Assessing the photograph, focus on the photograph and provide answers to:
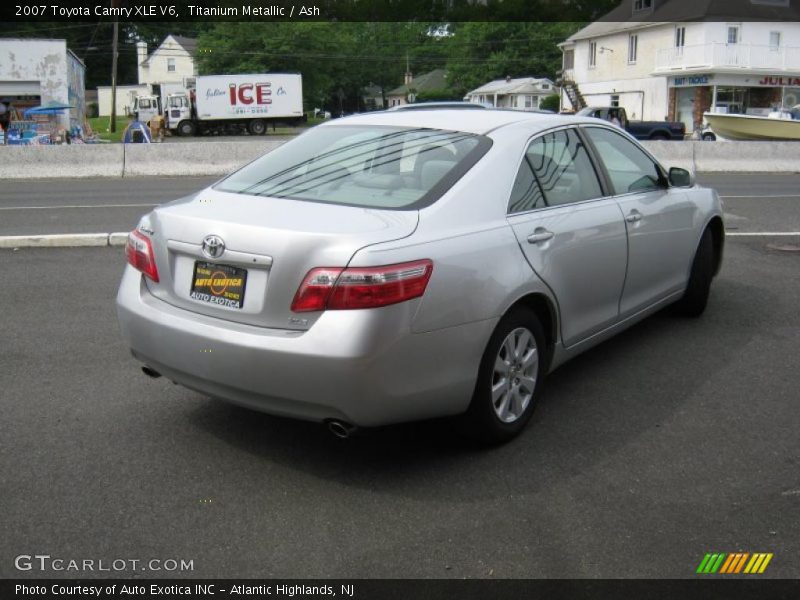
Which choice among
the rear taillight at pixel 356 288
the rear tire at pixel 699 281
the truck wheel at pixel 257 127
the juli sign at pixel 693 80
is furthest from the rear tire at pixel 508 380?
the truck wheel at pixel 257 127

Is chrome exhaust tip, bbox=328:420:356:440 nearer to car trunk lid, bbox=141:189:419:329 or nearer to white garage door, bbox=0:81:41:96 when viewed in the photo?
car trunk lid, bbox=141:189:419:329

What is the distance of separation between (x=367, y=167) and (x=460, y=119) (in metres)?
0.71

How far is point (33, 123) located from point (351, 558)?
39101mm

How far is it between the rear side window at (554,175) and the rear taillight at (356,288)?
3.19 feet

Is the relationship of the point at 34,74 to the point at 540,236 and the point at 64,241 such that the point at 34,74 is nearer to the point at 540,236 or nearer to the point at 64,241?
the point at 64,241

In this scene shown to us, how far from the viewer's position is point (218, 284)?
3898mm

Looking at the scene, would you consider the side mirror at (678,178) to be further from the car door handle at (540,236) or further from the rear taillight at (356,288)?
the rear taillight at (356,288)

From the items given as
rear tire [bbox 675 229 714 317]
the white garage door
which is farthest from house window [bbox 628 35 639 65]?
rear tire [bbox 675 229 714 317]

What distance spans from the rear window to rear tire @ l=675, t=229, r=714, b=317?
8.63ft

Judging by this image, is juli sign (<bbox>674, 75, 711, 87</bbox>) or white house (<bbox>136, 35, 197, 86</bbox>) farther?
white house (<bbox>136, 35, 197, 86</bbox>)

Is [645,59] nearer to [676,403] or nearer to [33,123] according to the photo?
[33,123]

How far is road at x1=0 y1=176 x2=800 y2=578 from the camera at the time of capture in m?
3.36

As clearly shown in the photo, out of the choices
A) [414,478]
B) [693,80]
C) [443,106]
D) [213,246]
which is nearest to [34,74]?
[693,80]

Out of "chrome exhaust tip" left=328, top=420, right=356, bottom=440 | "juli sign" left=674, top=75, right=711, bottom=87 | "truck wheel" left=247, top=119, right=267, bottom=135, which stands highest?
"juli sign" left=674, top=75, right=711, bottom=87
